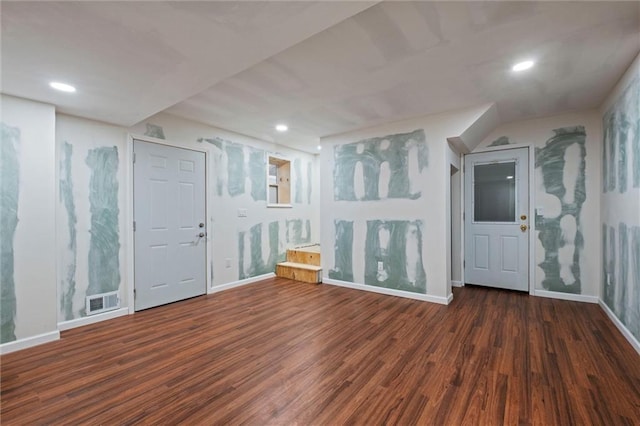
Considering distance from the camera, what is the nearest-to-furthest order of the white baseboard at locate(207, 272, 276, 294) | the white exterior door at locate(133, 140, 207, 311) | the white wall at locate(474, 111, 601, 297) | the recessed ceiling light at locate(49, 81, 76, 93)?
the recessed ceiling light at locate(49, 81, 76, 93), the white exterior door at locate(133, 140, 207, 311), the white wall at locate(474, 111, 601, 297), the white baseboard at locate(207, 272, 276, 294)

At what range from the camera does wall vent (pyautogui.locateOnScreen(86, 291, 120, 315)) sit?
10.6ft

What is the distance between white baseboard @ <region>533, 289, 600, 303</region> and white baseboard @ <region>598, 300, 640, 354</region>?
0.18 meters

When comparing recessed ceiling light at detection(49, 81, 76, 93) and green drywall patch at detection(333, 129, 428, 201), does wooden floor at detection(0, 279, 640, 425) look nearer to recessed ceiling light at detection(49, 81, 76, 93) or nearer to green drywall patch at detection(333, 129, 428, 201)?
green drywall patch at detection(333, 129, 428, 201)

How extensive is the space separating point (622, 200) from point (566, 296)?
5.73 ft

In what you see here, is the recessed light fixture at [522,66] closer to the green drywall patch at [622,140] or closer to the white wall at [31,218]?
the green drywall patch at [622,140]

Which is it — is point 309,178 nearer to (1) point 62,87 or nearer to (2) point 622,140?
(1) point 62,87

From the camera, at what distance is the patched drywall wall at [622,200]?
2.49 metres

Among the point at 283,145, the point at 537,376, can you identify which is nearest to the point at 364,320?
the point at 537,376

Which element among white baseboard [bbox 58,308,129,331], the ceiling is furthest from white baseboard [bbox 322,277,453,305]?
white baseboard [bbox 58,308,129,331]

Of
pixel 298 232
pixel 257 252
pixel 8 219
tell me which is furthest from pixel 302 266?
pixel 8 219

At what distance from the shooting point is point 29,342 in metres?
2.69

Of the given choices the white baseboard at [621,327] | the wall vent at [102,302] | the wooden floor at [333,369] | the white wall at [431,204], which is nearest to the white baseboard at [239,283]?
the wooden floor at [333,369]

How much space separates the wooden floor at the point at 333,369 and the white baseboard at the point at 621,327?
66 millimetres

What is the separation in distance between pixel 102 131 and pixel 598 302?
6.66 meters
